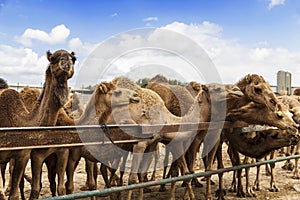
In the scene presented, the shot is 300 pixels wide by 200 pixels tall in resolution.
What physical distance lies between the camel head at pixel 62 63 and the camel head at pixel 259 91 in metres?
2.82

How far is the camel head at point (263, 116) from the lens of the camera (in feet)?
17.5

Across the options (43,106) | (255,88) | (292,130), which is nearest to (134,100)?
(43,106)

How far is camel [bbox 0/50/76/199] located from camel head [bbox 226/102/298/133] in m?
2.72

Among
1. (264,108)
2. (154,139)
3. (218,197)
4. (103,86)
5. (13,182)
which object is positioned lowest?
(218,197)

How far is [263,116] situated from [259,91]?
0.40 m

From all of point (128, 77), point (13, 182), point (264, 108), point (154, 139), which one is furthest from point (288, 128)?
point (13, 182)

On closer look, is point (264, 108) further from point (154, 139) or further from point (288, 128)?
point (154, 139)

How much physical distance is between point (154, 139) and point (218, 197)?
2.28 m

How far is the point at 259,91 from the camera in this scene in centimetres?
542

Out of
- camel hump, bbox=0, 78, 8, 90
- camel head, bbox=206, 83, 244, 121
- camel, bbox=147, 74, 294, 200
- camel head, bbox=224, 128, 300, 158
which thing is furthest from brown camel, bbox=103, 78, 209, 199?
camel hump, bbox=0, 78, 8, 90

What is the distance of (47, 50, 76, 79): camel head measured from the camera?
13.6 feet

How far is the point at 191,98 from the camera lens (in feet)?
23.5

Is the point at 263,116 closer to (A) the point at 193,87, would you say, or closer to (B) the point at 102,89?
(B) the point at 102,89

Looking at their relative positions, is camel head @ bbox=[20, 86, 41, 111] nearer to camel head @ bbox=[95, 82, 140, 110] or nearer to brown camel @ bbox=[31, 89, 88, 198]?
brown camel @ bbox=[31, 89, 88, 198]
